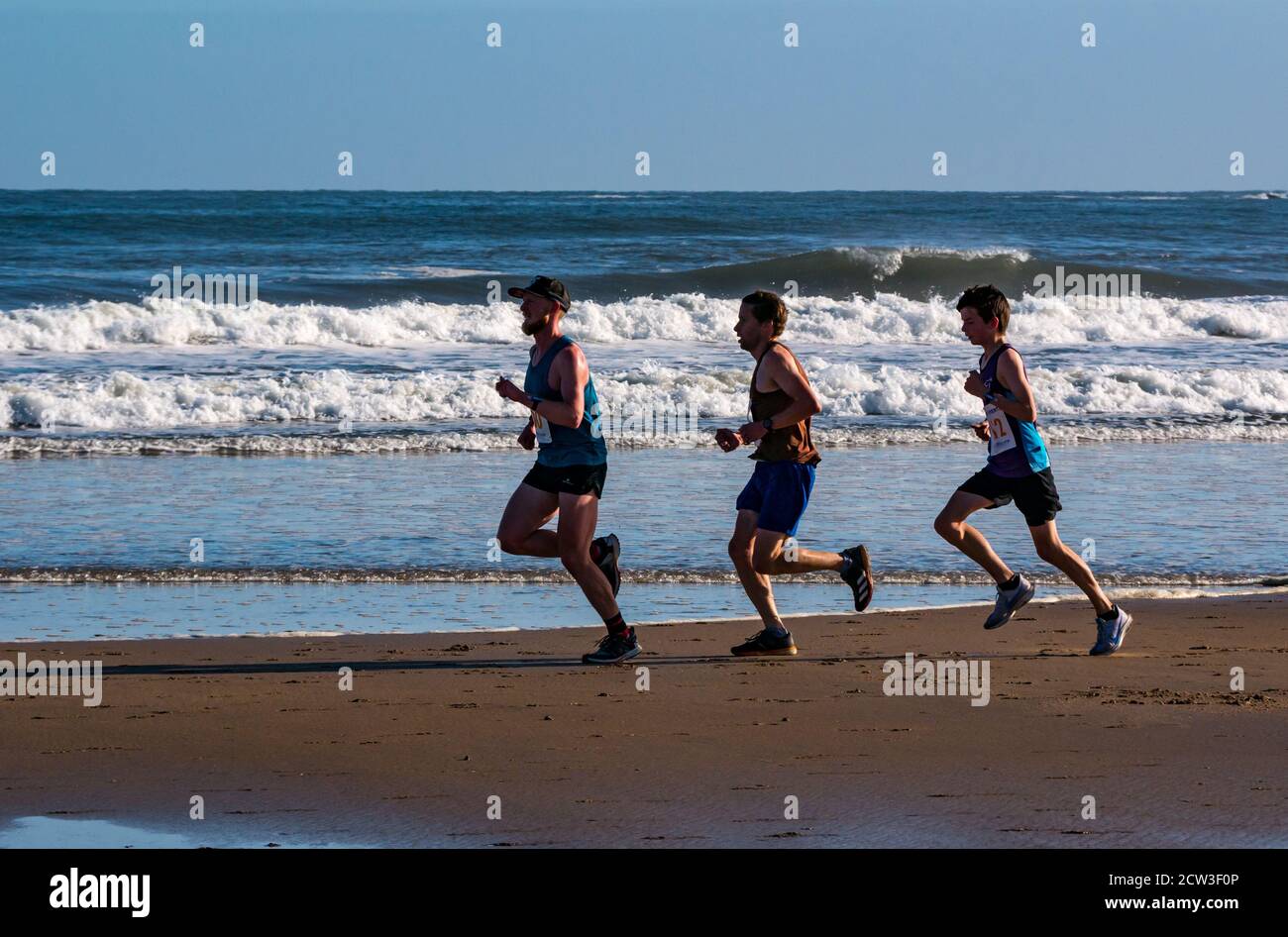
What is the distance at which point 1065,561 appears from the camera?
22.5ft

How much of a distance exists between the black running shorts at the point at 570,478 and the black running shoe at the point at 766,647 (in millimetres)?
943

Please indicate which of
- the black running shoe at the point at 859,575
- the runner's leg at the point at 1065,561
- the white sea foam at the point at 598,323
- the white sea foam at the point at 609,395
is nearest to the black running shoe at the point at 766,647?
the black running shoe at the point at 859,575

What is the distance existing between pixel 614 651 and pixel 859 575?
117cm

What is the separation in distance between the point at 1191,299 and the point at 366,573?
27.3 metres

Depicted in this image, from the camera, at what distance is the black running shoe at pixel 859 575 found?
7109 millimetres

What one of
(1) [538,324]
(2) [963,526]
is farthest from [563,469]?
(2) [963,526]

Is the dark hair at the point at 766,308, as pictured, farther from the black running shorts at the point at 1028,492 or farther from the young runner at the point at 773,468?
the black running shorts at the point at 1028,492

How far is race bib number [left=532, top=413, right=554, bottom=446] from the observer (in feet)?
21.9

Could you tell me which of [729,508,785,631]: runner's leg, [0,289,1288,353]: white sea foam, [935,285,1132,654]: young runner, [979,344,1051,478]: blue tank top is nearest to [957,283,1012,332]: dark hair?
[935,285,1132,654]: young runner

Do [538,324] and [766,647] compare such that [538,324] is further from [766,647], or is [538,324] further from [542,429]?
[766,647]

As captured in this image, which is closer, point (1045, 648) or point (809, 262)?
point (1045, 648)

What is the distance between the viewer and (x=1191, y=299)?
3288 cm
